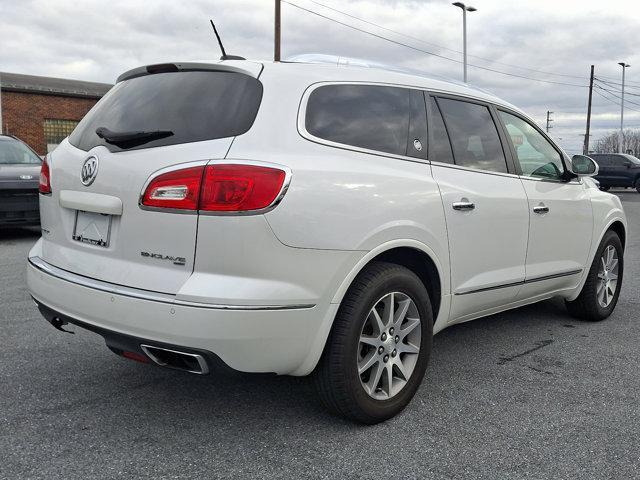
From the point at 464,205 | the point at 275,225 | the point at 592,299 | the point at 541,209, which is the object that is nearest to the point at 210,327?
the point at 275,225

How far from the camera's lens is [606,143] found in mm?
87250

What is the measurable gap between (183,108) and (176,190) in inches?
18.5

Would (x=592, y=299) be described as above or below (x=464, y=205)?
below

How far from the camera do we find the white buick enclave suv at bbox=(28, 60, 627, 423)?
2.53 meters

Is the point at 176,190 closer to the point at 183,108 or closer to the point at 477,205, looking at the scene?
the point at 183,108

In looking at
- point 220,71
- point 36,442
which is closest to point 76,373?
point 36,442

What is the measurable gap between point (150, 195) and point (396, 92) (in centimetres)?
145

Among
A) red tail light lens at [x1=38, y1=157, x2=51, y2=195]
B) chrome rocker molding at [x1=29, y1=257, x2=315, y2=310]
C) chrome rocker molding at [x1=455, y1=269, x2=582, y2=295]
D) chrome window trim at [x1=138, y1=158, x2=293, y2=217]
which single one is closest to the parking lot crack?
chrome rocker molding at [x1=455, y1=269, x2=582, y2=295]

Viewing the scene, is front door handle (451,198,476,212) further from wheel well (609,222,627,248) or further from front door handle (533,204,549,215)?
wheel well (609,222,627,248)

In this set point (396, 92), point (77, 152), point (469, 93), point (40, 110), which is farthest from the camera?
point (40, 110)

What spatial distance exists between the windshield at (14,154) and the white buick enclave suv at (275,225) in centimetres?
726

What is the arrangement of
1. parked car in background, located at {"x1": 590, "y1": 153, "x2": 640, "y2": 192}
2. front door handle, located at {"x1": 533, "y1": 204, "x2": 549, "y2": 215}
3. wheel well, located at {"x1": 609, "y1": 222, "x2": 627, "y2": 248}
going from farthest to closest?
parked car in background, located at {"x1": 590, "y1": 153, "x2": 640, "y2": 192}
wheel well, located at {"x1": 609, "y1": 222, "x2": 627, "y2": 248}
front door handle, located at {"x1": 533, "y1": 204, "x2": 549, "y2": 215}

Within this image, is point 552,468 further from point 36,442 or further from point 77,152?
point 77,152

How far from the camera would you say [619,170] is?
1140 inches
